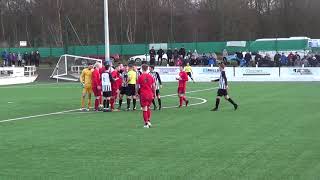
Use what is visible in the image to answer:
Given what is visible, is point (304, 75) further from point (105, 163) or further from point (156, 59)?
point (105, 163)

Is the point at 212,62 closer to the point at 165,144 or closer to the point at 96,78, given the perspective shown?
the point at 96,78

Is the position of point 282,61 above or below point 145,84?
below

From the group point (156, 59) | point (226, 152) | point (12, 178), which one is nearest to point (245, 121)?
point (226, 152)

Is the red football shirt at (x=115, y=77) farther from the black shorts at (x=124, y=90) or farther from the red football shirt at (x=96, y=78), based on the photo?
the red football shirt at (x=96, y=78)

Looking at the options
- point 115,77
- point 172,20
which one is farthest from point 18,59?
point 115,77

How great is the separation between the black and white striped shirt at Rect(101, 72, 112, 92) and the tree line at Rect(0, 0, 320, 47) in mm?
62719

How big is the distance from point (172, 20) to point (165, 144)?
255ft

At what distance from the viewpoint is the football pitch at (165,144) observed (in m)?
10.5

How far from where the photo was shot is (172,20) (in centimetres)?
9056

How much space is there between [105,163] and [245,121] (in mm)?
7788

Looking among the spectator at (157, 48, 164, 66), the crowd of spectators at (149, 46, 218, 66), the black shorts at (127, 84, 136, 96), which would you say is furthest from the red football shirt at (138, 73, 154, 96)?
the spectator at (157, 48, 164, 66)

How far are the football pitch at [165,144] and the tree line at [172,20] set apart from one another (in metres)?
63.5

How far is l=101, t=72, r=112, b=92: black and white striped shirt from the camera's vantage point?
896 inches

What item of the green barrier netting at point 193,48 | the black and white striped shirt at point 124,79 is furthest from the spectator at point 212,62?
the black and white striped shirt at point 124,79
